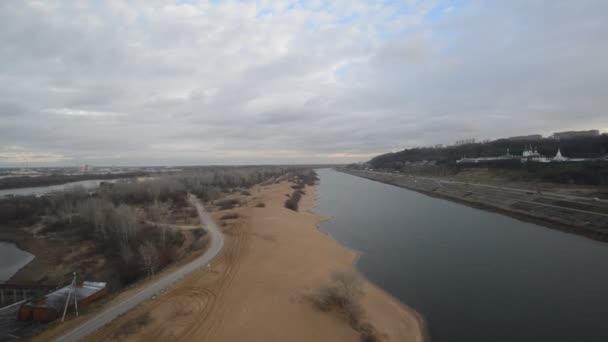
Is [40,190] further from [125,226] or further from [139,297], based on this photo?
[139,297]

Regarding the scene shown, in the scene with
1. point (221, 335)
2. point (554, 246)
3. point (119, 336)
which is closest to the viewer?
point (119, 336)

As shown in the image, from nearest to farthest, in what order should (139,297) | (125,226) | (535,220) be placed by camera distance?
(139,297)
(125,226)
(535,220)

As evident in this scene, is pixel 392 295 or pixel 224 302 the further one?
pixel 392 295

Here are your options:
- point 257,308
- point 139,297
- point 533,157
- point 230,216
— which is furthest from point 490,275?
point 533,157

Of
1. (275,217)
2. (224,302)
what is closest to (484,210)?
(275,217)

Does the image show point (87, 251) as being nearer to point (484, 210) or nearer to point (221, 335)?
point (221, 335)

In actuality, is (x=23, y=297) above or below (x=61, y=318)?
below

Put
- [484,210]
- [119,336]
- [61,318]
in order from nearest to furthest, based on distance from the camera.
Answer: [119,336]
[61,318]
[484,210]
